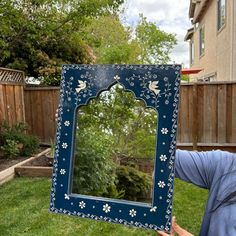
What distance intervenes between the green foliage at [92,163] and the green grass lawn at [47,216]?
201 cm

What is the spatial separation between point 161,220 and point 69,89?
24.0 inches

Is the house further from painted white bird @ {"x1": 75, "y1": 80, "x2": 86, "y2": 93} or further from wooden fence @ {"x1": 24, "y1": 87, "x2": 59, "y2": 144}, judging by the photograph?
painted white bird @ {"x1": 75, "y1": 80, "x2": 86, "y2": 93}

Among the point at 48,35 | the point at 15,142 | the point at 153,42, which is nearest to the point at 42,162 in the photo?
the point at 15,142

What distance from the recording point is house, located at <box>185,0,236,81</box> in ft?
26.3

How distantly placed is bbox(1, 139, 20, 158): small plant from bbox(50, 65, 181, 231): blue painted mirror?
15.9 feet

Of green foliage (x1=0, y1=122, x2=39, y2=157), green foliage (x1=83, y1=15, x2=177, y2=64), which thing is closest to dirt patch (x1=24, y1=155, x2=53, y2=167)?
green foliage (x1=0, y1=122, x2=39, y2=157)

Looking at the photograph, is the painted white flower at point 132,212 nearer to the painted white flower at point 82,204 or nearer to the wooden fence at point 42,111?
the painted white flower at point 82,204

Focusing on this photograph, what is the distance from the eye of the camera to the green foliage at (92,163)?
1.32 meters

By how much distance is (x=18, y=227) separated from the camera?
333 centimetres

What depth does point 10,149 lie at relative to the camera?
587cm

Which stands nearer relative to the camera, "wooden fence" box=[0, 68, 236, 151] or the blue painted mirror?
the blue painted mirror

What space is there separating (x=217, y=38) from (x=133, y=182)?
952cm

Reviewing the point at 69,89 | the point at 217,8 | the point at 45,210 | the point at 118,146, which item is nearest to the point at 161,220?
the point at 118,146

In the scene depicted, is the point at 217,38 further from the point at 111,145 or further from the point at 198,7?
the point at 111,145
